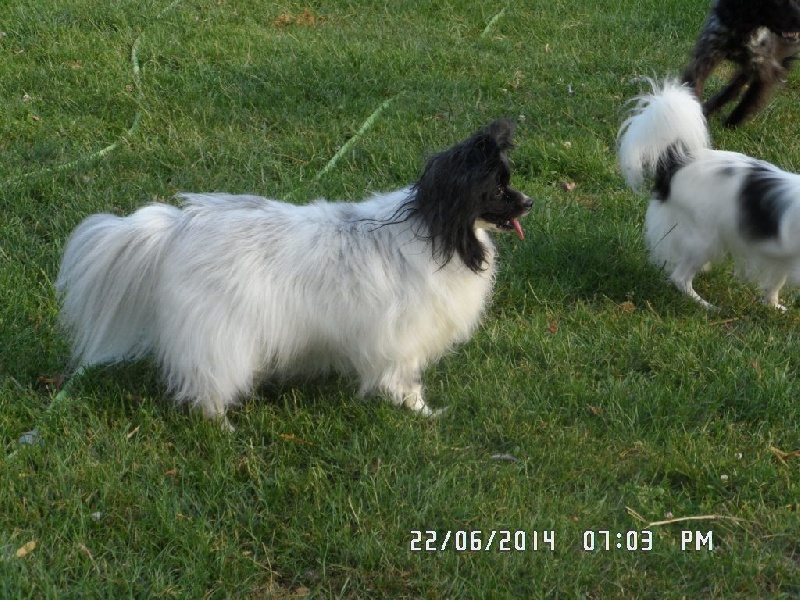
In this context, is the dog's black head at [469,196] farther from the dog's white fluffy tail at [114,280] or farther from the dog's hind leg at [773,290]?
the dog's hind leg at [773,290]

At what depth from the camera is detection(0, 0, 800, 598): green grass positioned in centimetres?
293

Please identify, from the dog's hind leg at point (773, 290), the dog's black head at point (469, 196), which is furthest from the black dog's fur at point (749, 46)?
the dog's black head at point (469, 196)

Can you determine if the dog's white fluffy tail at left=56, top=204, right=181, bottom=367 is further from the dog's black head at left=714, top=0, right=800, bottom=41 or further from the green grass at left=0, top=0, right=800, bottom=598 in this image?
the dog's black head at left=714, top=0, right=800, bottom=41

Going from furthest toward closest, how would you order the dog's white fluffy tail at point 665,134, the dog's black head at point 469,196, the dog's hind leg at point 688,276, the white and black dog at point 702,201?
the dog's hind leg at point 688,276 < the dog's white fluffy tail at point 665,134 < the white and black dog at point 702,201 < the dog's black head at point 469,196

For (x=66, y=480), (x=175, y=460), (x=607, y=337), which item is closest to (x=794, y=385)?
(x=607, y=337)

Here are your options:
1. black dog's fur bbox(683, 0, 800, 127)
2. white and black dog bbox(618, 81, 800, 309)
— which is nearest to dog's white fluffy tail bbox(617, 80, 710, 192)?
white and black dog bbox(618, 81, 800, 309)

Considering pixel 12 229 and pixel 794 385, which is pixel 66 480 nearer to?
pixel 12 229

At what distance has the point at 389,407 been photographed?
3.70 meters

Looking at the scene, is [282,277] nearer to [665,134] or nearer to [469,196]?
[469,196]

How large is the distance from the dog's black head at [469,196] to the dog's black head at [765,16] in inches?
160

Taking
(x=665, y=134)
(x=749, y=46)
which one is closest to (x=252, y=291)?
(x=665, y=134)

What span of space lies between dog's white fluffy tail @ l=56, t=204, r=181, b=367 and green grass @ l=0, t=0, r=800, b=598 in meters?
0.27

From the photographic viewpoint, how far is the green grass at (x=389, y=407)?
293 centimetres

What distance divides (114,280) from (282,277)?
0.62 m
